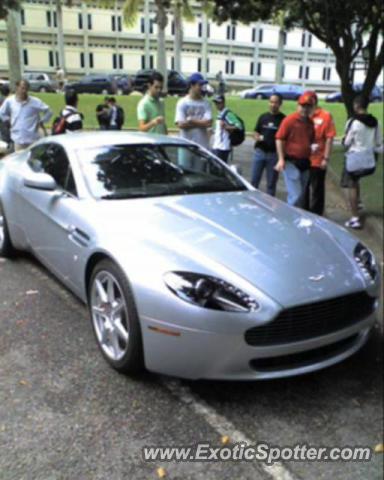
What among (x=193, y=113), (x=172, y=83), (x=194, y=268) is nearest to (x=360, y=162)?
(x=193, y=113)

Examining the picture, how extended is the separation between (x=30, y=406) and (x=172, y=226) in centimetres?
134

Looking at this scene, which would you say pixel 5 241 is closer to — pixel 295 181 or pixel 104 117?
pixel 295 181

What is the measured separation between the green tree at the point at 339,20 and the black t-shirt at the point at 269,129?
20.5 feet

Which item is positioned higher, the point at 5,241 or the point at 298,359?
the point at 298,359

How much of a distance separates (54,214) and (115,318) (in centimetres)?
121

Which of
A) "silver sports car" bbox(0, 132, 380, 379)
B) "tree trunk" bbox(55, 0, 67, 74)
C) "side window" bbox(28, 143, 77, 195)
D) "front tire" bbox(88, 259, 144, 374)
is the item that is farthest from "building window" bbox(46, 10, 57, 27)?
"front tire" bbox(88, 259, 144, 374)

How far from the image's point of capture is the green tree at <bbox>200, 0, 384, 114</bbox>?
12531 mm

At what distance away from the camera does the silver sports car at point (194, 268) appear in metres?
2.83

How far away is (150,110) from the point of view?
691 cm

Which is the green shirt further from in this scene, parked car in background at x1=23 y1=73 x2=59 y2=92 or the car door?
parked car in background at x1=23 y1=73 x2=59 y2=92

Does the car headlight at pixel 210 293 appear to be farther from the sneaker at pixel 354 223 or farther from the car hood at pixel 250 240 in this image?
the sneaker at pixel 354 223

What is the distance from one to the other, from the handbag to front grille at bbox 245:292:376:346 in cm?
392

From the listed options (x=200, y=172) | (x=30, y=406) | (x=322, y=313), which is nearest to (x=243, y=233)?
(x=322, y=313)

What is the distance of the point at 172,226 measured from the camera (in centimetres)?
345
